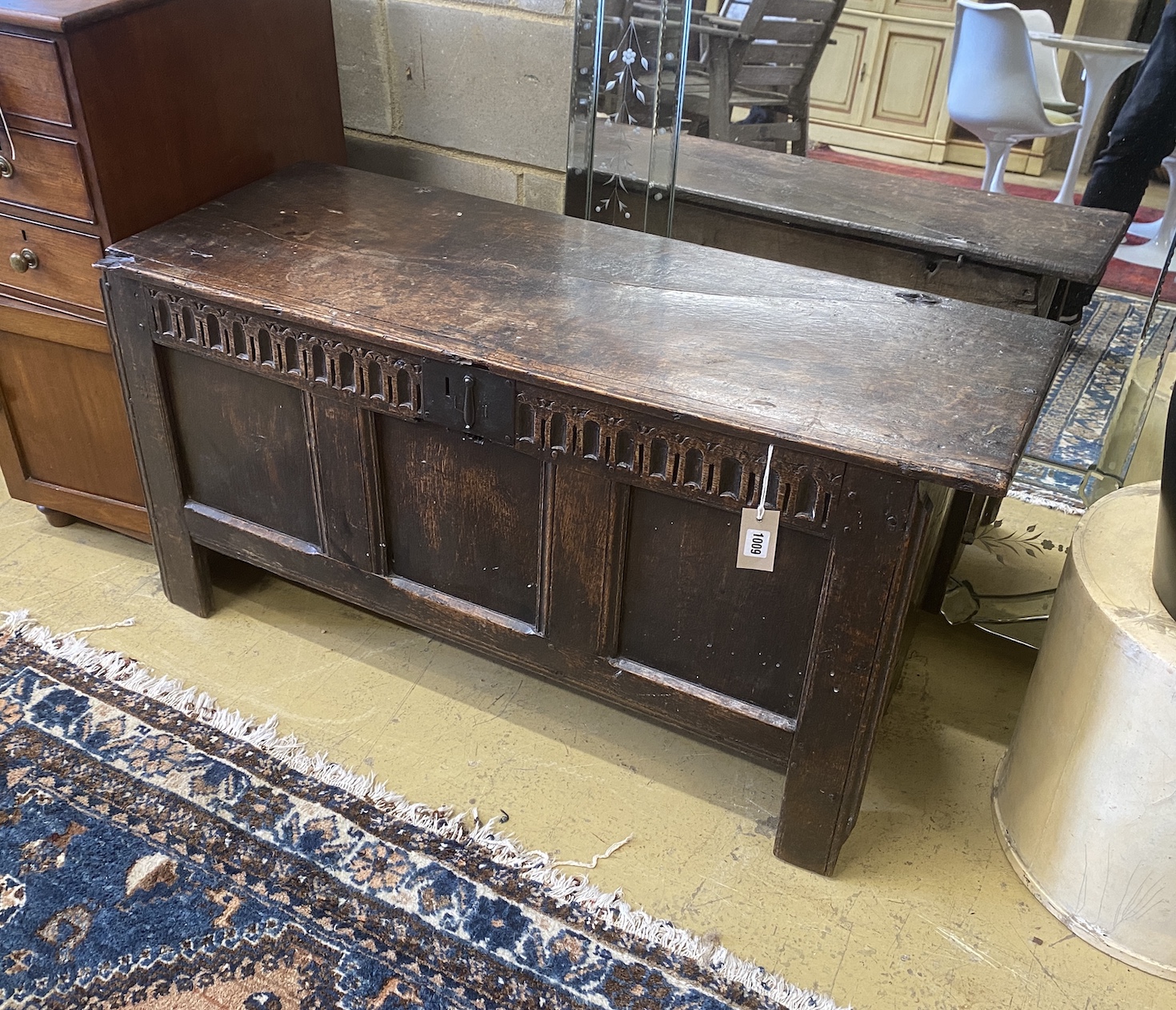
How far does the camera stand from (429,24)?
190cm

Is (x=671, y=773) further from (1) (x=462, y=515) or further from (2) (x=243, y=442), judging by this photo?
(2) (x=243, y=442)

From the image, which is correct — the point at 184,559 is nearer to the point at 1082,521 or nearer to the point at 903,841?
the point at 903,841

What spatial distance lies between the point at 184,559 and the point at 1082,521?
4.88 ft

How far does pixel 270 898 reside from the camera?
55.7 inches

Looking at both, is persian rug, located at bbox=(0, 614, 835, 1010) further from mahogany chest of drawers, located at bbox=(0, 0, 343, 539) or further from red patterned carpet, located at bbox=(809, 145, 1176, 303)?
red patterned carpet, located at bbox=(809, 145, 1176, 303)

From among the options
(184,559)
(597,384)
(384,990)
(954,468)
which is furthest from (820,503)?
(184,559)

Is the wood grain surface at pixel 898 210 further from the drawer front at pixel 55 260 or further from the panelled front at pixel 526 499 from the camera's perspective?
the drawer front at pixel 55 260

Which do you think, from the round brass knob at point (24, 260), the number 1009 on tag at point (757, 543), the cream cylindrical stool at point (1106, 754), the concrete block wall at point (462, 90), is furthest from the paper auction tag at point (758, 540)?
the round brass knob at point (24, 260)

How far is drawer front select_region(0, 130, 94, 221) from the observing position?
1.55 meters

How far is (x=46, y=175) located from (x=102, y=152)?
0.12m

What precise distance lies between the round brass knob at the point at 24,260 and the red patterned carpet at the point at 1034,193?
4.34ft

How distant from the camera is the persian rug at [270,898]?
1319mm

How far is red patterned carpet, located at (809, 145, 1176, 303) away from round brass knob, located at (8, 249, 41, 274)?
132cm

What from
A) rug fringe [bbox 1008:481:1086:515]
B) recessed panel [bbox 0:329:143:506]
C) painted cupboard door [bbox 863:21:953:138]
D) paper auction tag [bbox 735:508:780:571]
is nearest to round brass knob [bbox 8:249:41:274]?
recessed panel [bbox 0:329:143:506]
